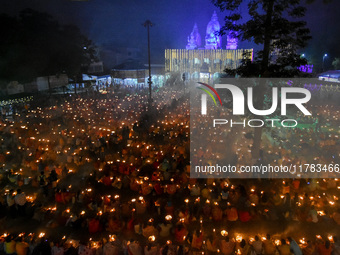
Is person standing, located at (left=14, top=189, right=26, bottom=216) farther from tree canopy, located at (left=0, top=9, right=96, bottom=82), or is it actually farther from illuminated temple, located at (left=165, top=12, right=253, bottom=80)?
illuminated temple, located at (left=165, top=12, right=253, bottom=80)

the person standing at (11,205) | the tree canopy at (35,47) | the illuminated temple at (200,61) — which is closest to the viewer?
the person standing at (11,205)

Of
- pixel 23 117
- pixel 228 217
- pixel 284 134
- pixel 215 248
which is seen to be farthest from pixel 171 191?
pixel 23 117

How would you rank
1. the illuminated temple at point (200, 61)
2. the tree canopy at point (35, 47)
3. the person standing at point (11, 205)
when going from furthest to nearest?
the illuminated temple at point (200, 61) < the tree canopy at point (35, 47) < the person standing at point (11, 205)

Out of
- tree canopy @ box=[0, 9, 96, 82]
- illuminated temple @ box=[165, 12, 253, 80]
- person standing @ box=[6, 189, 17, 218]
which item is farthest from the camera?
illuminated temple @ box=[165, 12, 253, 80]

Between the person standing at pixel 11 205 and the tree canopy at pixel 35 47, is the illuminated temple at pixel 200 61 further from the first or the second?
the person standing at pixel 11 205

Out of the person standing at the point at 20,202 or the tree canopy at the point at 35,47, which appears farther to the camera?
the tree canopy at the point at 35,47

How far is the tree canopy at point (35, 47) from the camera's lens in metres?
22.1

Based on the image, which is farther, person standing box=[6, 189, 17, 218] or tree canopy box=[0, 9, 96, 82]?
tree canopy box=[0, 9, 96, 82]

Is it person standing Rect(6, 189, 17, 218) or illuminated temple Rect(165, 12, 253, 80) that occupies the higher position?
illuminated temple Rect(165, 12, 253, 80)

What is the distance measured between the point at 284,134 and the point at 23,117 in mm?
16978

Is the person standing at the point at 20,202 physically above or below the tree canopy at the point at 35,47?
below

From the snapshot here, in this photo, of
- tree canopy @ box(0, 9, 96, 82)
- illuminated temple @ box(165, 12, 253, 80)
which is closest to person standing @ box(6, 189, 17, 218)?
tree canopy @ box(0, 9, 96, 82)

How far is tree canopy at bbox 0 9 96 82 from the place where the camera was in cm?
2211

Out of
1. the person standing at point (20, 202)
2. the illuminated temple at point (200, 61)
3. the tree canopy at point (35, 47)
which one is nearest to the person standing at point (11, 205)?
the person standing at point (20, 202)
